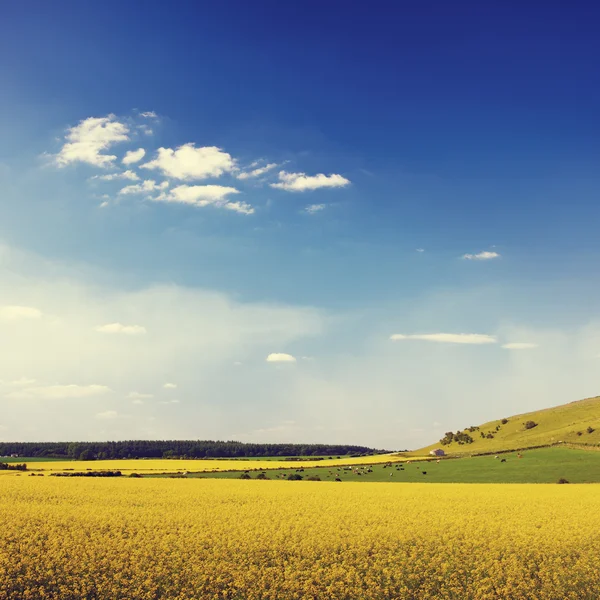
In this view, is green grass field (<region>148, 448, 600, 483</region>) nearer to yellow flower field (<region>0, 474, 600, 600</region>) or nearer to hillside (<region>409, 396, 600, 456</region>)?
hillside (<region>409, 396, 600, 456</region>)

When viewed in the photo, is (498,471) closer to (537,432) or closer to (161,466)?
(537,432)

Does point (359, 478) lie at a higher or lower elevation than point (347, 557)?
lower

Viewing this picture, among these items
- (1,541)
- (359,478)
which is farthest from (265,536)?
(359,478)

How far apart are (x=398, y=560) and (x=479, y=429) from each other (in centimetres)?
13421

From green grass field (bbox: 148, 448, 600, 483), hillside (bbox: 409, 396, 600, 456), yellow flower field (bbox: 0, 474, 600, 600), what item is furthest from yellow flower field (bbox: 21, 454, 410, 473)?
yellow flower field (bbox: 0, 474, 600, 600)

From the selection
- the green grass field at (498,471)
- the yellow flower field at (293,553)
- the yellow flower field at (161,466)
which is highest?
the yellow flower field at (293,553)

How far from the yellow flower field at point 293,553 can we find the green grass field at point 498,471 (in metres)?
37.7

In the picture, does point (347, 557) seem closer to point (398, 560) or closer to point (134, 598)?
point (398, 560)

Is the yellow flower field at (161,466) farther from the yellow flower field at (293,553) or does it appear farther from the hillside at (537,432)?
the yellow flower field at (293,553)

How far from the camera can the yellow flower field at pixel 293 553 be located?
18.0m

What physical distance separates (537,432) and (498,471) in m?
49.8

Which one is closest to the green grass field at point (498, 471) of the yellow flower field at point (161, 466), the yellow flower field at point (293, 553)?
the yellow flower field at point (161, 466)

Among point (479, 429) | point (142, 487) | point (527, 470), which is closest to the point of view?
point (142, 487)

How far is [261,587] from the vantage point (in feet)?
58.6
